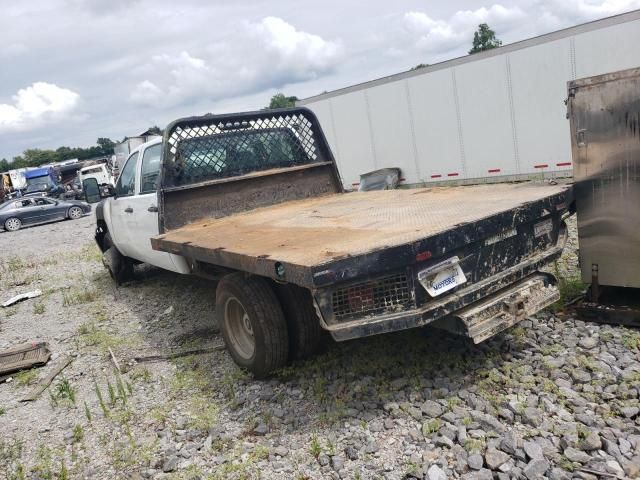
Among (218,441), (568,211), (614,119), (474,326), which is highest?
(614,119)

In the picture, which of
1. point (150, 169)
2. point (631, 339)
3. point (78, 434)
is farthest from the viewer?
point (150, 169)

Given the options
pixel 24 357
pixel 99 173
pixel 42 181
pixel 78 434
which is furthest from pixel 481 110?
pixel 42 181

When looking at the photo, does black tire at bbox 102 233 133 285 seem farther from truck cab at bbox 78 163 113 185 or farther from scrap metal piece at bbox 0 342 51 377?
truck cab at bbox 78 163 113 185

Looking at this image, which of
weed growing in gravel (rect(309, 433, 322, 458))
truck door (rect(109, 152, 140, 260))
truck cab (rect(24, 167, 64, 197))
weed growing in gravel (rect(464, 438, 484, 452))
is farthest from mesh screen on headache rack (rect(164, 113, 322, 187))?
truck cab (rect(24, 167, 64, 197))

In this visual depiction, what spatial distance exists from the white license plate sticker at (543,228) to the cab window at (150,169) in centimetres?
402

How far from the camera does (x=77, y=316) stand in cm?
667

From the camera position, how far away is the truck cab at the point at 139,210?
579 centimetres

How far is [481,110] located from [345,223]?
30.9 ft

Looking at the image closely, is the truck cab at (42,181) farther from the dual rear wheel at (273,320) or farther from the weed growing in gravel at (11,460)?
the dual rear wheel at (273,320)

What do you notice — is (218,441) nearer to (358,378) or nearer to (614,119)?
(358,378)

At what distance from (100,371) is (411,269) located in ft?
10.6

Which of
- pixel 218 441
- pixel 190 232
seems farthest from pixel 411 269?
pixel 190 232

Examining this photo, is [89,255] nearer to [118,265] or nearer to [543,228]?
[118,265]

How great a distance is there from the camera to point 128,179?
21.9ft
